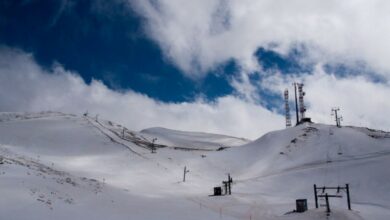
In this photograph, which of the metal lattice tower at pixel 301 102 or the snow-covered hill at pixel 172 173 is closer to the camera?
the snow-covered hill at pixel 172 173

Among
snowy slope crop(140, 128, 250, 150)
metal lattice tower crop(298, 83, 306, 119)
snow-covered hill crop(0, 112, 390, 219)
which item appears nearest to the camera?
snow-covered hill crop(0, 112, 390, 219)

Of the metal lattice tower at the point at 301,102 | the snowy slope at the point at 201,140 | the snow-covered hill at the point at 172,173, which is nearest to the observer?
the snow-covered hill at the point at 172,173

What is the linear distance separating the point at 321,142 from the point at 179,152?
109 feet

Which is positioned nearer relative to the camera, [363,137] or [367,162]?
[367,162]

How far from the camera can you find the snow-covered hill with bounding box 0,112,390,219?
2784 cm

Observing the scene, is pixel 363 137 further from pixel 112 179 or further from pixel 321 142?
pixel 112 179

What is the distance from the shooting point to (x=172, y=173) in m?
75.9

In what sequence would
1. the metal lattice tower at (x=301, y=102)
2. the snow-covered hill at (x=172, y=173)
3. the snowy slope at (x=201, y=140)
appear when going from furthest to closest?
the snowy slope at (x=201, y=140) → the metal lattice tower at (x=301, y=102) → the snow-covered hill at (x=172, y=173)

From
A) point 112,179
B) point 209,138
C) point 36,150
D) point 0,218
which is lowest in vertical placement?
point 0,218

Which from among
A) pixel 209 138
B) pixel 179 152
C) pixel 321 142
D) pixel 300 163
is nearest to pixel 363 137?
pixel 321 142

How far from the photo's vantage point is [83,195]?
30.7m

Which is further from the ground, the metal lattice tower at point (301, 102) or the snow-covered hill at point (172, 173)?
the metal lattice tower at point (301, 102)

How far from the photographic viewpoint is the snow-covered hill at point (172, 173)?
91.4ft

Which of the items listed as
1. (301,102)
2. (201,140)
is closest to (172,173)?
(301,102)
